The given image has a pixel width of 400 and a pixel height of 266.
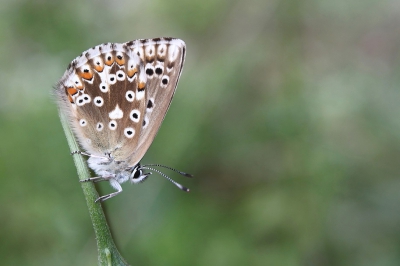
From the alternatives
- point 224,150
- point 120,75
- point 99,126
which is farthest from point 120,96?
point 224,150

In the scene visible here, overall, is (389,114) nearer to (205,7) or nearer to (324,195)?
(324,195)

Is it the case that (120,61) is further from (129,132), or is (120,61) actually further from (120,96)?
(129,132)

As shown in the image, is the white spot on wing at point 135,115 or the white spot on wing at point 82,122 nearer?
the white spot on wing at point 82,122

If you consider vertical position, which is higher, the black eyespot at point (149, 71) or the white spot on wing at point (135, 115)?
the black eyespot at point (149, 71)

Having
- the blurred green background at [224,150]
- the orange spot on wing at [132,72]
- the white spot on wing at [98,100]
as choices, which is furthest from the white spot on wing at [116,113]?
the blurred green background at [224,150]

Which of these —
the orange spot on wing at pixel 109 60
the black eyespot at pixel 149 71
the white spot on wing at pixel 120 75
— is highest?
the orange spot on wing at pixel 109 60

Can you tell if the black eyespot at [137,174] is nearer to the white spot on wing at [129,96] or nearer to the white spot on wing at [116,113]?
the white spot on wing at [116,113]

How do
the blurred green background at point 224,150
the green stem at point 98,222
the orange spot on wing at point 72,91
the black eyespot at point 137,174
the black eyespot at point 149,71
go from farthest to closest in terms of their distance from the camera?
the blurred green background at point 224,150 → the black eyespot at point 137,174 → the black eyespot at point 149,71 → the orange spot on wing at point 72,91 → the green stem at point 98,222

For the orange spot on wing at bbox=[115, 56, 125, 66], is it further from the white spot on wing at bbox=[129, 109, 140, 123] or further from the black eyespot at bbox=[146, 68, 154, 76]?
the white spot on wing at bbox=[129, 109, 140, 123]
